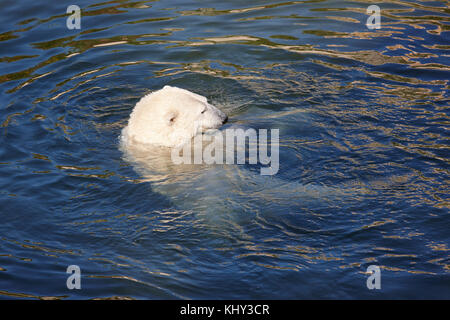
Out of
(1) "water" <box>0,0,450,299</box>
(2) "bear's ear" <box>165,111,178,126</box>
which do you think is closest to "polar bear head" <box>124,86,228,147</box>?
(2) "bear's ear" <box>165,111,178,126</box>

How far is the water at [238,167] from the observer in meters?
4.59

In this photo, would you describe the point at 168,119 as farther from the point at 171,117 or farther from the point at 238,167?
the point at 238,167

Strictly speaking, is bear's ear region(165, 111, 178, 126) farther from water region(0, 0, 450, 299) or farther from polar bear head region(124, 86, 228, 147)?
water region(0, 0, 450, 299)

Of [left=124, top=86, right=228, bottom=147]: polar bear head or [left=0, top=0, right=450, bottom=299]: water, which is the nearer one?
[left=0, top=0, right=450, bottom=299]: water

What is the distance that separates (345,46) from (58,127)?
4.59m

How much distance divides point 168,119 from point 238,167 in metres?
0.88

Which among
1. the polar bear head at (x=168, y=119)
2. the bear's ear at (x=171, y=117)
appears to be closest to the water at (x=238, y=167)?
the polar bear head at (x=168, y=119)

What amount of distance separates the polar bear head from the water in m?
0.38

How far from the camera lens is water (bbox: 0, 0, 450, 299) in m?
4.59

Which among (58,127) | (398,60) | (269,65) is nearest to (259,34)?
(269,65)

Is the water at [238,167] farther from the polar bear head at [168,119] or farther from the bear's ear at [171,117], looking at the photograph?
the bear's ear at [171,117]

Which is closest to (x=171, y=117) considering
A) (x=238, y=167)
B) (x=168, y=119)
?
(x=168, y=119)

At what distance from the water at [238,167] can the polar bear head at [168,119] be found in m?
0.38

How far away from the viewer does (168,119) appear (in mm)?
6125
